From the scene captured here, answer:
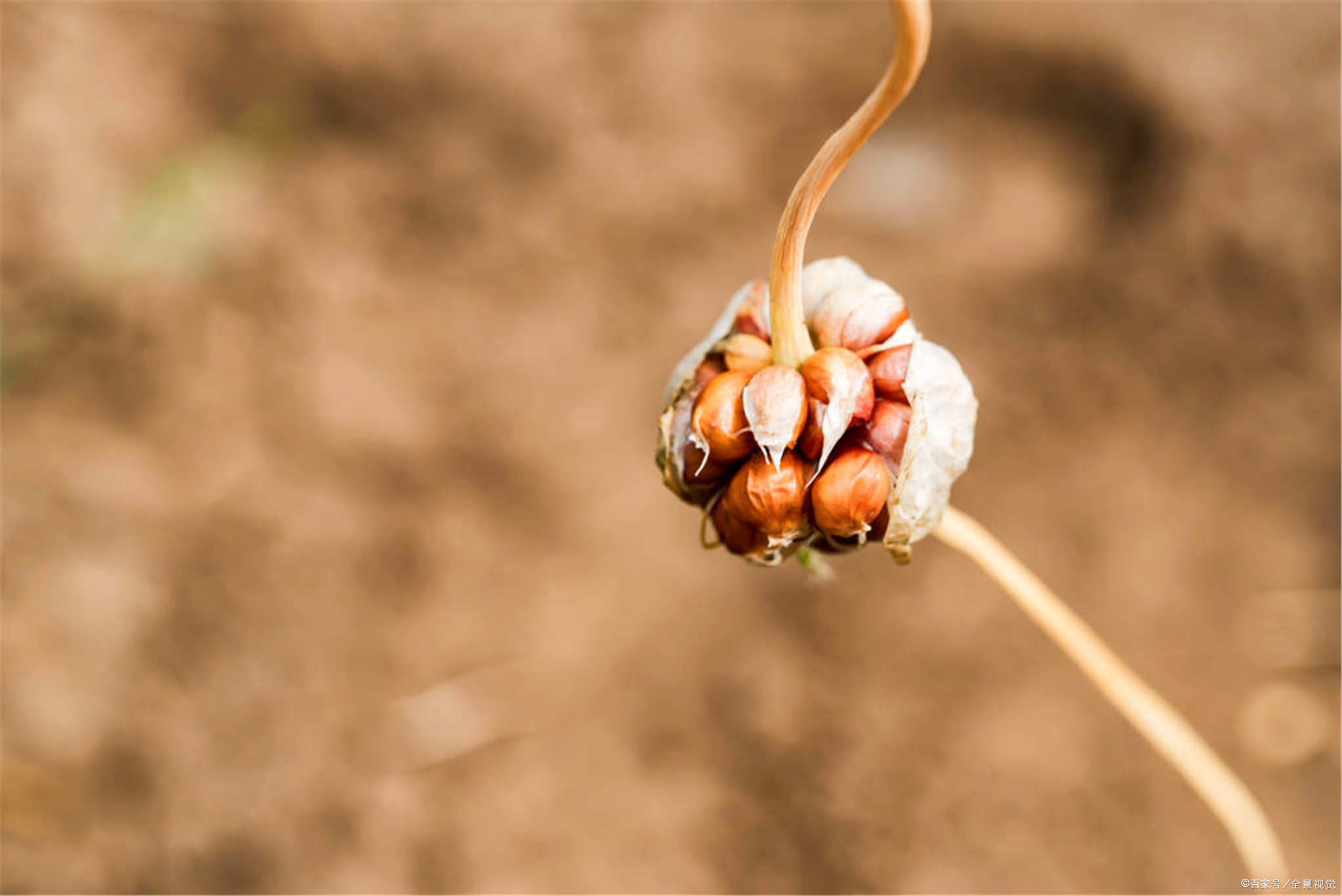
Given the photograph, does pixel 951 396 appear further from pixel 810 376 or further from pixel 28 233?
pixel 28 233

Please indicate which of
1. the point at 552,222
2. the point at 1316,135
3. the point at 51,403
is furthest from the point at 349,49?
the point at 1316,135

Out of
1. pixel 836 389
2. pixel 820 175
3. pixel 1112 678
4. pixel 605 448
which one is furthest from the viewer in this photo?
pixel 605 448

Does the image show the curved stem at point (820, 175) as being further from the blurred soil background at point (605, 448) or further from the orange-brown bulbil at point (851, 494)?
the blurred soil background at point (605, 448)

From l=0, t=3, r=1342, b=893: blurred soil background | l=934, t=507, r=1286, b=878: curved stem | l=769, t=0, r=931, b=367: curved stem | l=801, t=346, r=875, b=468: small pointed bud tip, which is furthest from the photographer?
l=0, t=3, r=1342, b=893: blurred soil background

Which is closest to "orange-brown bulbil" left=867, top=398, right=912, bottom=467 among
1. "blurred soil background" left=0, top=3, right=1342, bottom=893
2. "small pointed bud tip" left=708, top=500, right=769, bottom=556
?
"small pointed bud tip" left=708, top=500, right=769, bottom=556

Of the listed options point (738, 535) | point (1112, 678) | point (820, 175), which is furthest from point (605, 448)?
point (820, 175)

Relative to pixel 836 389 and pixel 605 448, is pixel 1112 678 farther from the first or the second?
pixel 605 448

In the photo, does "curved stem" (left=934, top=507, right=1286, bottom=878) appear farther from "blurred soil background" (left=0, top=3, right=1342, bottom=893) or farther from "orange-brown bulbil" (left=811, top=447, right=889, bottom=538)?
"blurred soil background" (left=0, top=3, right=1342, bottom=893)
